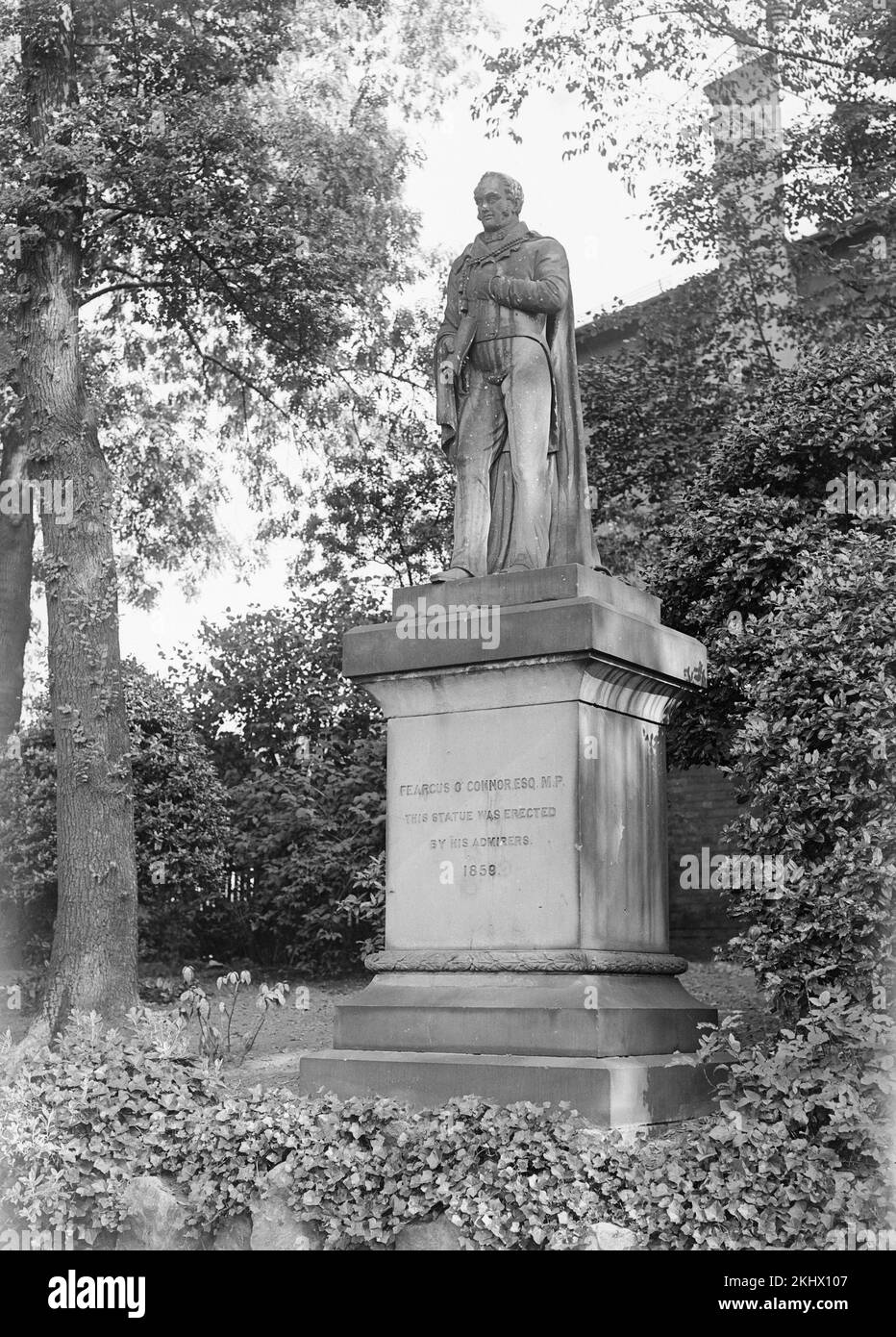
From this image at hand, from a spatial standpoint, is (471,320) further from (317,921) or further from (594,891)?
(317,921)

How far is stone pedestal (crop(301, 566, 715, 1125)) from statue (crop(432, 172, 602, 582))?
45 centimetres

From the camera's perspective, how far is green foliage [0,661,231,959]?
15328mm

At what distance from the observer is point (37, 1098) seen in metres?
6.72

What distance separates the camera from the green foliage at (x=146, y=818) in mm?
15328

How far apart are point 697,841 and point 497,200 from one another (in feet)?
36.1

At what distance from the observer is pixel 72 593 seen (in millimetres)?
12953

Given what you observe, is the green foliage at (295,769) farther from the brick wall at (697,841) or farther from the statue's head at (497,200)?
the statue's head at (497,200)

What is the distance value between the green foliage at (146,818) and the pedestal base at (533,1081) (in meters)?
8.64

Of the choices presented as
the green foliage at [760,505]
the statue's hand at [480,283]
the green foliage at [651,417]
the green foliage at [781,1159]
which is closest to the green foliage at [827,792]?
the green foliage at [781,1159]
